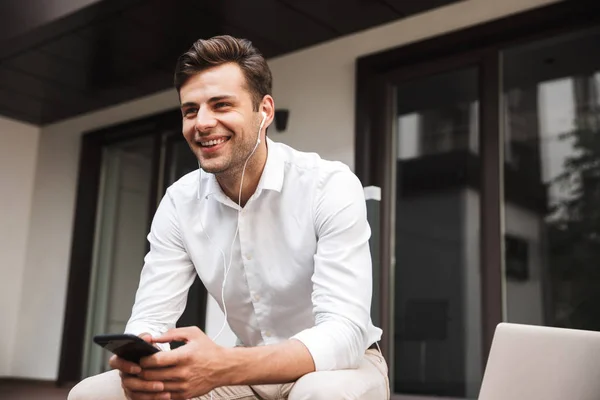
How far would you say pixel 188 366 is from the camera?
1147 millimetres

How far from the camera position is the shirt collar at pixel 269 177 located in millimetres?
1625

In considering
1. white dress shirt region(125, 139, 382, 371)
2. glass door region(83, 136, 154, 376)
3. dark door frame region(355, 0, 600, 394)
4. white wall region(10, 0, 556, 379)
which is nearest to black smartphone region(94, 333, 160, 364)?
white dress shirt region(125, 139, 382, 371)

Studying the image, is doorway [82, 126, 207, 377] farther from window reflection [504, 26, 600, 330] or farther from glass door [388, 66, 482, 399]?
window reflection [504, 26, 600, 330]

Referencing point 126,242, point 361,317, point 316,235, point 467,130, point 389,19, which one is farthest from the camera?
point 126,242

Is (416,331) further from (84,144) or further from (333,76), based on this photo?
(84,144)

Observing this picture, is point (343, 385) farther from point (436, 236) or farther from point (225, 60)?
point (436, 236)

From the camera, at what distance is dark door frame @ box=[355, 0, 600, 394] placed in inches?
130

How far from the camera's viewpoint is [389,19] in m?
3.73

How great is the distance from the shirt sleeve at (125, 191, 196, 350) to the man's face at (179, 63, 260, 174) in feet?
0.73

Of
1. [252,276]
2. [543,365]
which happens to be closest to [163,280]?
[252,276]

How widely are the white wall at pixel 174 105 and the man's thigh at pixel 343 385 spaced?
5.43ft

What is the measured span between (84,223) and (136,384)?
4.56 metres

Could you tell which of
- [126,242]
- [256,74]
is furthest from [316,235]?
[126,242]

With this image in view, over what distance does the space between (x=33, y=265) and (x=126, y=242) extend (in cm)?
99
